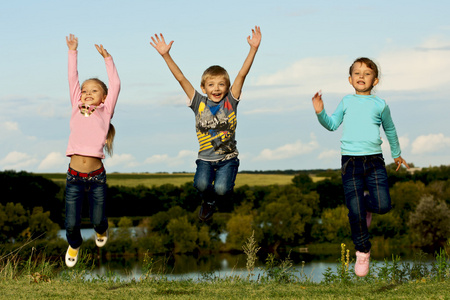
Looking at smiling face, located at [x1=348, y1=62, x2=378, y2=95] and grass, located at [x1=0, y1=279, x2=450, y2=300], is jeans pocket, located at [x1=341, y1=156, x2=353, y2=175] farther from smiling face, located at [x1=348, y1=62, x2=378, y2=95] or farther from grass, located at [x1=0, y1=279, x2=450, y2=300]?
grass, located at [x1=0, y1=279, x2=450, y2=300]

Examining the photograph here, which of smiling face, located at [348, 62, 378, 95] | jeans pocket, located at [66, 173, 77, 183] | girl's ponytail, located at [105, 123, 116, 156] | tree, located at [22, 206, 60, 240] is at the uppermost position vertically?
smiling face, located at [348, 62, 378, 95]

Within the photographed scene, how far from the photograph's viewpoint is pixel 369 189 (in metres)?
9.06

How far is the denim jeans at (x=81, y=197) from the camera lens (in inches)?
361

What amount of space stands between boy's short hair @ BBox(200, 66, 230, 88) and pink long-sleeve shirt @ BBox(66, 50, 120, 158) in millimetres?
1382

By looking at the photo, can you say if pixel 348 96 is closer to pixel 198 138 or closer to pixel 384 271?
pixel 198 138

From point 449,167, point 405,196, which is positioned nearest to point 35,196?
point 405,196

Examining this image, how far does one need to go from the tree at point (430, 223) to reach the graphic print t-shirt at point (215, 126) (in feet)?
284

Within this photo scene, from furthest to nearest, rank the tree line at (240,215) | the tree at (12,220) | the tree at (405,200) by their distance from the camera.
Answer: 1. the tree at (405,200)
2. the tree line at (240,215)
3. the tree at (12,220)

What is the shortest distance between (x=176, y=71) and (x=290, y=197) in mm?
103344

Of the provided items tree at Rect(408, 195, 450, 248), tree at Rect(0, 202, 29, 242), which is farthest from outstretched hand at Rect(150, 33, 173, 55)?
tree at Rect(408, 195, 450, 248)

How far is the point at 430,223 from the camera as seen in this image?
94.1 m

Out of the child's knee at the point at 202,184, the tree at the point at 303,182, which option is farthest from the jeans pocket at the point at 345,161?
the tree at the point at 303,182

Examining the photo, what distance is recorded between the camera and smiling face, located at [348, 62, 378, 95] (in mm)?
9312

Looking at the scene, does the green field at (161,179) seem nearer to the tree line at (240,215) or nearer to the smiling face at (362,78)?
the tree line at (240,215)
